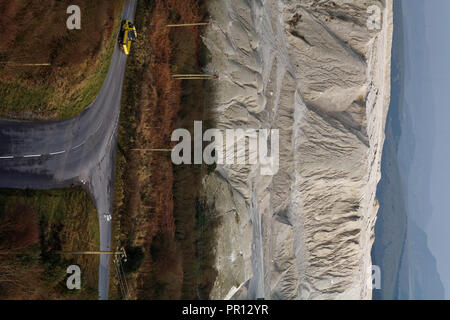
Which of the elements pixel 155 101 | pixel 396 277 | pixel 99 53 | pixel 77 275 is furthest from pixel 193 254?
pixel 396 277

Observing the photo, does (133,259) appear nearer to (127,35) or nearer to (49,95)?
(49,95)

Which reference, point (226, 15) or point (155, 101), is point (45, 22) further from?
point (226, 15)

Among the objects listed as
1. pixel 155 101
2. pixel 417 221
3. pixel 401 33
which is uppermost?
pixel 401 33

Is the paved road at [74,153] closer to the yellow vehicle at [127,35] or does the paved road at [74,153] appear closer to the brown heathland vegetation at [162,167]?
the brown heathland vegetation at [162,167]

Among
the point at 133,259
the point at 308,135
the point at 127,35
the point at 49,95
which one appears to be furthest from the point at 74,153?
the point at 308,135

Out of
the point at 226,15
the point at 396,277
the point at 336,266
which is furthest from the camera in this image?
the point at 396,277

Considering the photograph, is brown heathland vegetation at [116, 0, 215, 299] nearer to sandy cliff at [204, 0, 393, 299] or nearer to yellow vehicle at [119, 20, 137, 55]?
yellow vehicle at [119, 20, 137, 55]
